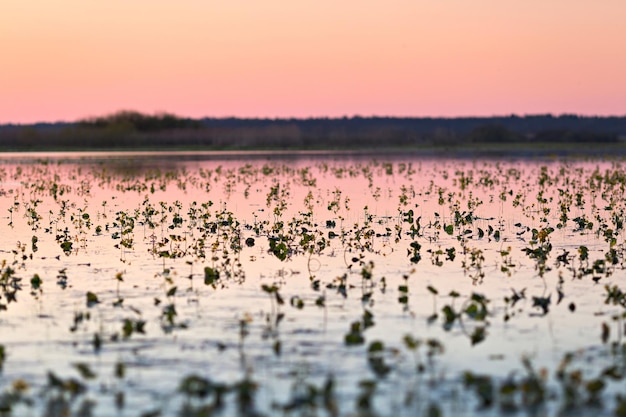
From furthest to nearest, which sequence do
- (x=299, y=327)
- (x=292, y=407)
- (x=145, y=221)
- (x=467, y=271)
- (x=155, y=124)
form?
(x=155, y=124) → (x=145, y=221) → (x=467, y=271) → (x=299, y=327) → (x=292, y=407)

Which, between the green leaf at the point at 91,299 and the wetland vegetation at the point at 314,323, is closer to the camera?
the wetland vegetation at the point at 314,323

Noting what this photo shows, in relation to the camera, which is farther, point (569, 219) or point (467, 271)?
point (569, 219)

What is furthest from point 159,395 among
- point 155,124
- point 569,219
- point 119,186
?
point 155,124

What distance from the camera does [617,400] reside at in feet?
28.3

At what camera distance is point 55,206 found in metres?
32.1

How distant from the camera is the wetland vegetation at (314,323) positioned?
8.71 metres

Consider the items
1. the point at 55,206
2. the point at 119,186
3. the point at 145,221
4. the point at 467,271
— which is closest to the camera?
the point at 467,271

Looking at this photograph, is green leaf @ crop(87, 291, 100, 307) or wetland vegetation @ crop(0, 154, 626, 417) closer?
wetland vegetation @ crop(0, 154, 626, 417)

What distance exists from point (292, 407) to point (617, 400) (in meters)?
2.94

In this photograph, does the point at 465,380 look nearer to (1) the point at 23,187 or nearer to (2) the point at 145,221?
(2) the point at 145,221

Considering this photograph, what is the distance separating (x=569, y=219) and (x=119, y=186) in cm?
2328

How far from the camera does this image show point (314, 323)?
12.1 m

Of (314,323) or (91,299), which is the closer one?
(314,323)

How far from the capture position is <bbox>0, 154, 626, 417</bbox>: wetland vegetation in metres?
8.71
